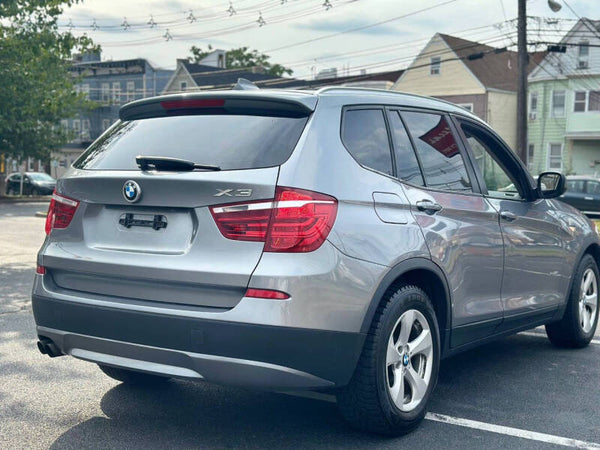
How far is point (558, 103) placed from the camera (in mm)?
47469

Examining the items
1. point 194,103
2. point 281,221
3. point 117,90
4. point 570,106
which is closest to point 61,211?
point 194,103

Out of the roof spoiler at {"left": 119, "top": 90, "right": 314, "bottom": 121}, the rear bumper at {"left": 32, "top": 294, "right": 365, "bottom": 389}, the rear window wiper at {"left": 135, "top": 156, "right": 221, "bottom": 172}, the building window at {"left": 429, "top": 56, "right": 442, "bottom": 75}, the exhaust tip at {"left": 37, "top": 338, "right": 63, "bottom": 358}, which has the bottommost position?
the exhaust tip at {"left": 37, "top": 338, "right": 63, "bottom": 358}

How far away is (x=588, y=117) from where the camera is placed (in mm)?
45375

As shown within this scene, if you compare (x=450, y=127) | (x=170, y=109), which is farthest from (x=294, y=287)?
(x=450, y=127)

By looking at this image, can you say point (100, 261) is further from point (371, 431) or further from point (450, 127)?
point (450, 127)

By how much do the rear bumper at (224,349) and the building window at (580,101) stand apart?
149ft

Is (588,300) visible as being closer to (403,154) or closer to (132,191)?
(403,154)

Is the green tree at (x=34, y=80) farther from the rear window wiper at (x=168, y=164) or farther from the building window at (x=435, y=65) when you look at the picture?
the building window at (x=435, y=65)

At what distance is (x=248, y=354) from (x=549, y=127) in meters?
46.7

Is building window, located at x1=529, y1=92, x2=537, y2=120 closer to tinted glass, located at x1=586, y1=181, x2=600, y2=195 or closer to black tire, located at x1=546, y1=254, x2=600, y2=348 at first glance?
tinted glass, located at x1=586, y1=181, x2=600, y2=195

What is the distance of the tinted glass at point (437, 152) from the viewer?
4.77m

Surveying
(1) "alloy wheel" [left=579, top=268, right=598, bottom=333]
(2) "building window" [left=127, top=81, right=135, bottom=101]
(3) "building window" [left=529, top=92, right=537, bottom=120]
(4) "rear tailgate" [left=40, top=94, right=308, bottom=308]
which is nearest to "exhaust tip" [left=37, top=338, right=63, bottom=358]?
(4) "rear tailgate" [left=40, top=94, right=308, bottom=308]

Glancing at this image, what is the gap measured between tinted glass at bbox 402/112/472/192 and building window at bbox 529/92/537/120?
45655 mm

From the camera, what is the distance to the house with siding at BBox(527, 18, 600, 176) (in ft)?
150
